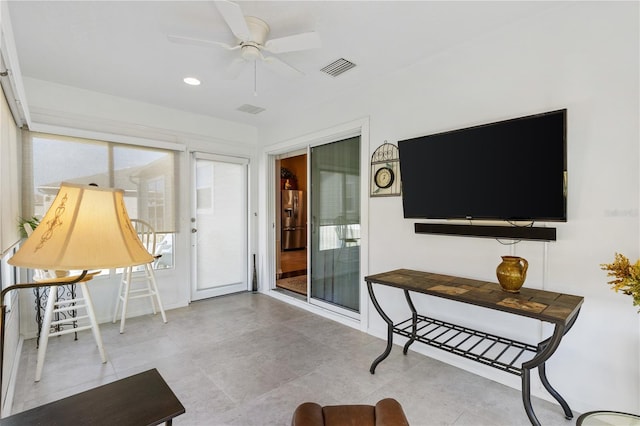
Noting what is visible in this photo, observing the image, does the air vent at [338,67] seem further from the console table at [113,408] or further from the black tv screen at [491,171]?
the console table at [113,408]

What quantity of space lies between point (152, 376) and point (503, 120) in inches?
108

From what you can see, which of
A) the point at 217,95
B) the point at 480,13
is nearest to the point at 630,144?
the point at 480,13

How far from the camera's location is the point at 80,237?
3.14 ft

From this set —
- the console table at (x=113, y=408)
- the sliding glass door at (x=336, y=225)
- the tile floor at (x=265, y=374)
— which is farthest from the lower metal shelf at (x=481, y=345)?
the console table at (x=113, y=408)

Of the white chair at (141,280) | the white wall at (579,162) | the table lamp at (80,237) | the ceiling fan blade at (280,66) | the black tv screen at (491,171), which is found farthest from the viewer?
the white chair at (141,280)

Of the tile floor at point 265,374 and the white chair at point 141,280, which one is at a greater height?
the white chair at point 141,280

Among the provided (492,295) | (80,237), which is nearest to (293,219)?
(492,295)

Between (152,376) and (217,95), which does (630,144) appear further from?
(217,95)

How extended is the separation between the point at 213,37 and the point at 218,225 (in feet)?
9.29

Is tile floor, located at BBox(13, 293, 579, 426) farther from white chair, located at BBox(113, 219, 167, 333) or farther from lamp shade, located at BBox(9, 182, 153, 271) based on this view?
lamp shade, located at BBox(9, 182, 153, 271)

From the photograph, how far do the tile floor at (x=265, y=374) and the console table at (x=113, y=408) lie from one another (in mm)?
904

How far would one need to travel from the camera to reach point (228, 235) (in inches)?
189

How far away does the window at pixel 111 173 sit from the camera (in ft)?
10.4

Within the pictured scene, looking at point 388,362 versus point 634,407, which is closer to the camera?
point 634,407
